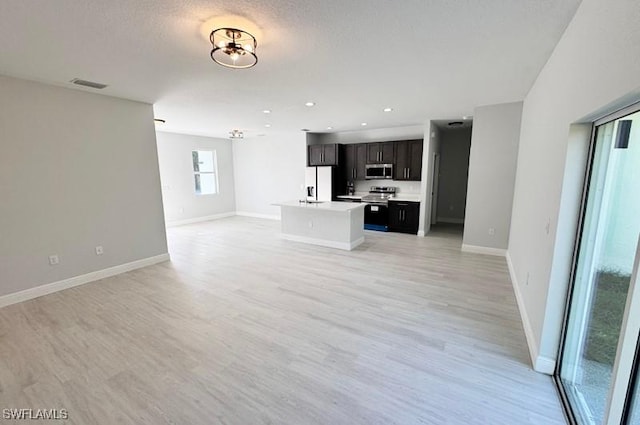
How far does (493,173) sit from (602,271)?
3.43m

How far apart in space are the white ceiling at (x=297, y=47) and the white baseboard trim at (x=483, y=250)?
252 cm

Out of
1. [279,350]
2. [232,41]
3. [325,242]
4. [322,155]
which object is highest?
[232,41]

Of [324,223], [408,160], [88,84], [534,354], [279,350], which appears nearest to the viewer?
[534,354]

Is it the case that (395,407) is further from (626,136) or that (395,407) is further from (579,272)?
(626,136)

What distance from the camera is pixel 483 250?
486 cm

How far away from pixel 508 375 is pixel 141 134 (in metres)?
5.32

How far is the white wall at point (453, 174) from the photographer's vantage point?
7277 millimetres

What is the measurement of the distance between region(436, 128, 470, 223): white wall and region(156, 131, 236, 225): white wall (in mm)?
6659

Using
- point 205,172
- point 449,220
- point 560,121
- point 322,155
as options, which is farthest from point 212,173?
point 560,121

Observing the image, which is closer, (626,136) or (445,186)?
(626,136)

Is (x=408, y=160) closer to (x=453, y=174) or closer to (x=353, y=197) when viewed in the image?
(x=353, y=197)

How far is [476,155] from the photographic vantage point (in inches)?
185

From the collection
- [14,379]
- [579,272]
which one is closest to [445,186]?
[579,272]

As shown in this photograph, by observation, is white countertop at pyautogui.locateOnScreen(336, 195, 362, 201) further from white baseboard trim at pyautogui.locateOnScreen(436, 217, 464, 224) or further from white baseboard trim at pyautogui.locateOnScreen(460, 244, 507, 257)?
white baseboard trim at pyautogui.locateOnScreen(460, 244, 507, 257)
